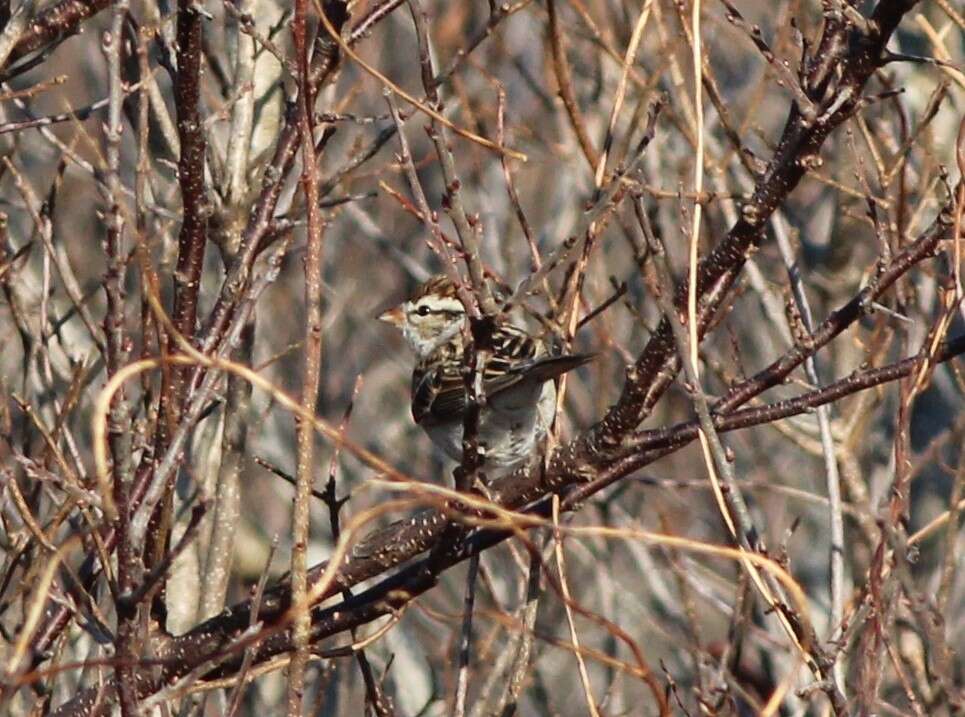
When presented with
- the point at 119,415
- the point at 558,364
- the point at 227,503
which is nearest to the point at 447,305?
the point at 227,503

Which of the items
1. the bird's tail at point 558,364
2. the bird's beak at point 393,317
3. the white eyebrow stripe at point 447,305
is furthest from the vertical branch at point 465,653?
the bird's beak at point 393,317

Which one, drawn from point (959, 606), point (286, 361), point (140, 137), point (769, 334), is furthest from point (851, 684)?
point (286, 361)

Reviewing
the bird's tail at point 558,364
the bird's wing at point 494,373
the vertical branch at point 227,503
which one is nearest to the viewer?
the bird's tail at point 558,364

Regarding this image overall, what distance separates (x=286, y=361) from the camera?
1002 centimetres

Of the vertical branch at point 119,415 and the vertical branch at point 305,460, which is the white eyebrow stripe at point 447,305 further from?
the vertical branch at point 305,460

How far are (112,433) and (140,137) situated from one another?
85 cm

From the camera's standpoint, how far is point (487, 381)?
4984 millimetres

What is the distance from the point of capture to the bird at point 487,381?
4.87 m

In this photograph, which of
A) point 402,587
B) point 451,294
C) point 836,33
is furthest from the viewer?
point 451,294

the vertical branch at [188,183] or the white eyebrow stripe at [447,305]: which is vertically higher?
the white eyebrow stripe at [447,305]

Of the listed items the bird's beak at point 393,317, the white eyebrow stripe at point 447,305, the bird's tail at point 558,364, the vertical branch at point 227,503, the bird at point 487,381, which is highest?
the bird's beak at point 393,317

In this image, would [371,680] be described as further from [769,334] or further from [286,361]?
[286,361]

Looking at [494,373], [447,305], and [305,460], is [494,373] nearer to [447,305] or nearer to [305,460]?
[447,305]

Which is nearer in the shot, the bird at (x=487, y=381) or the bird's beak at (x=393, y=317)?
the bird at (x=487, y=381)
